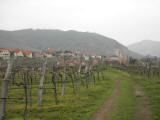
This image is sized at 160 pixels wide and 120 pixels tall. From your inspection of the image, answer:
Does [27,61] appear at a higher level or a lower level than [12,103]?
higher

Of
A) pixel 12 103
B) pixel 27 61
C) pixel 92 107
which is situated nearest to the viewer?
pixel 92 107

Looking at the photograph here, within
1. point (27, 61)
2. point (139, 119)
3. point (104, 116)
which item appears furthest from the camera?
point (27, 61)

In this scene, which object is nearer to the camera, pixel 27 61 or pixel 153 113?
pixel 153 113

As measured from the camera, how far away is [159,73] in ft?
275

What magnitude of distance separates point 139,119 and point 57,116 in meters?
6.72

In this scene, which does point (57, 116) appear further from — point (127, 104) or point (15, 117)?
point (127, 104)

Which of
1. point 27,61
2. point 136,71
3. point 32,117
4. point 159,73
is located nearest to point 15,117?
point 32,117

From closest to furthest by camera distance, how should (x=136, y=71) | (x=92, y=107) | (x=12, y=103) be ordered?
(x=92, y=107) < (x=12, y=103) < (x=136, y=71)

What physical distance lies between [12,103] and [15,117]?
849 centimetres

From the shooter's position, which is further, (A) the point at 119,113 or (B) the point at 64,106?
(B) the point at 64,106

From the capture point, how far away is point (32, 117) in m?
25.1

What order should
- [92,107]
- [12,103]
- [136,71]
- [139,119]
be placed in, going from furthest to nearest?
1. [136,71]
2. [12,103]
3. [92,107]
4. [139,119]

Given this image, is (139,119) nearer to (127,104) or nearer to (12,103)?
(127,104)

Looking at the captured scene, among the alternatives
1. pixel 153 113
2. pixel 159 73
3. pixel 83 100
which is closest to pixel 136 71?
pixel 159 73
